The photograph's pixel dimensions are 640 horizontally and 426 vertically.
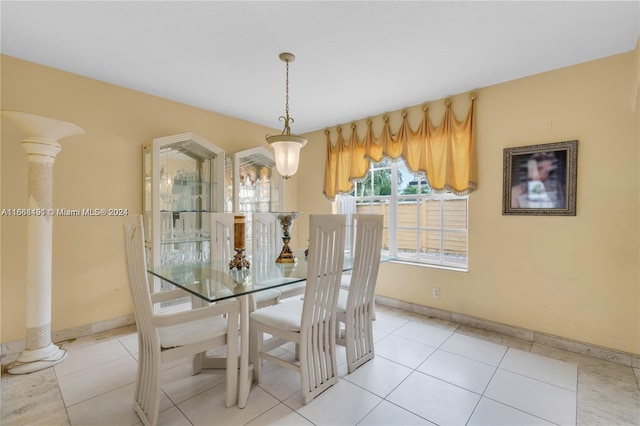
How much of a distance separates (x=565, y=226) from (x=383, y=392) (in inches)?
84.7

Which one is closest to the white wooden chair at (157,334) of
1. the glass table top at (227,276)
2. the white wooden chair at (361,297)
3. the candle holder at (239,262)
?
the glass table top at (227,276)

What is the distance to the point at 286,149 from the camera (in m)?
2.40

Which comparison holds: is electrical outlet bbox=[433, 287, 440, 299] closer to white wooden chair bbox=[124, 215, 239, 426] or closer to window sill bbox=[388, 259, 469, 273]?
window sill bbox=[388, 259, 469, 273]

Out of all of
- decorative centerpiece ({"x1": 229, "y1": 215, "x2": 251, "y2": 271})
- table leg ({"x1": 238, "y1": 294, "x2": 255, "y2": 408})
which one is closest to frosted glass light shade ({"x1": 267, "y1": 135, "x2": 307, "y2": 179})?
decorative centerpiece ({"x1": 229, "y1": 215, "x2": 251, "y2": 271})

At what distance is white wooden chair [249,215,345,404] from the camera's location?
1864 millimetres

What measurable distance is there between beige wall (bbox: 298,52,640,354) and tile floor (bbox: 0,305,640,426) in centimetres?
38

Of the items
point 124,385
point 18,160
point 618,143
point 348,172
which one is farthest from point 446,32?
point 18,160

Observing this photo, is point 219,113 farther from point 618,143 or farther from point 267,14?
point 618,143

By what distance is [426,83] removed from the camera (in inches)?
115

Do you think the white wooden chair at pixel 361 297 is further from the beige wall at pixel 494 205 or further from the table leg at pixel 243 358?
the beige wall at pixel 494 205

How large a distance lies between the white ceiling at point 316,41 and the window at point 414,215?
1.13 m

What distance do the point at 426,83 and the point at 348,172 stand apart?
1.56 metres

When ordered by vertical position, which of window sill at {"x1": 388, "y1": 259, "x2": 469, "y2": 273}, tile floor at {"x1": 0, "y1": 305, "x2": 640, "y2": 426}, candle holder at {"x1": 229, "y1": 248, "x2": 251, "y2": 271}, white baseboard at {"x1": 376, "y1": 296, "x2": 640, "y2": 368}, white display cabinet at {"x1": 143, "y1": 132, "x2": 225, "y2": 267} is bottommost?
tile floor at {"x1": 0, "y1": 305, "x2": 640, "y2": 426}

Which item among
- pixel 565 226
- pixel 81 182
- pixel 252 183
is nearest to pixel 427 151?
pixel 565 226
